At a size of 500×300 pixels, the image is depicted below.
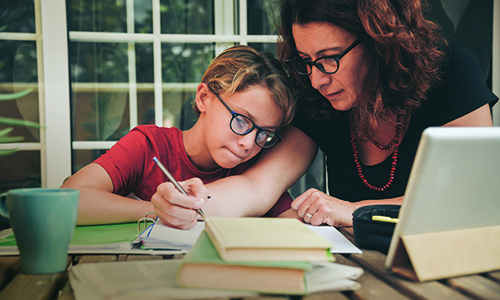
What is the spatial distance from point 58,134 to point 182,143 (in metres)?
0.97

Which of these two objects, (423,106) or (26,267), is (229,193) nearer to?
(26,267)

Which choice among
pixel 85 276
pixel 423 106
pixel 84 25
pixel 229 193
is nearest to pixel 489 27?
pixel 423 106

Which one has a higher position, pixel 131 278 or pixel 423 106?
pixel 423 106

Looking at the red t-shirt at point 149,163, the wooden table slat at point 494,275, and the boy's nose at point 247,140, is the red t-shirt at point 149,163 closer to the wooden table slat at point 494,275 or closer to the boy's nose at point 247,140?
the boy's nose at point 247,140

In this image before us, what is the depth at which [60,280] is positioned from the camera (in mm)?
552

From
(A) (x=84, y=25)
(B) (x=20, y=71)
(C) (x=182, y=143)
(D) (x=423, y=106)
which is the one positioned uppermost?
(A) (x=84, y=25)

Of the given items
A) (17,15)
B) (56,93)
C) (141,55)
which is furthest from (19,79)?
(141,55)

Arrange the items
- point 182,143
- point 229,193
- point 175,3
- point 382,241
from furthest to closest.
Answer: point 175,3
point 182,143
point 229,193
point 382,241

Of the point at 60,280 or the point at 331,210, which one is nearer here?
the point at 60,280

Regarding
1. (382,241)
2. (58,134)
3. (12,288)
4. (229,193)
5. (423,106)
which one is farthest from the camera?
(58,134)

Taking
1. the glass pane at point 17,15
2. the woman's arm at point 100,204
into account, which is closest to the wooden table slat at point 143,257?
the woman's arm at point 100,204

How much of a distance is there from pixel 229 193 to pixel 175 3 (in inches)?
60.7

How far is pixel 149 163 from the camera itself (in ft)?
4.55

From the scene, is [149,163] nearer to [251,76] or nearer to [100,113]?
[251,76]
